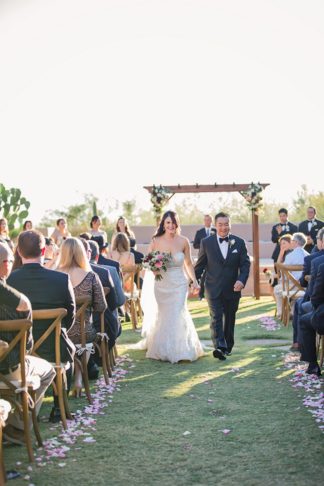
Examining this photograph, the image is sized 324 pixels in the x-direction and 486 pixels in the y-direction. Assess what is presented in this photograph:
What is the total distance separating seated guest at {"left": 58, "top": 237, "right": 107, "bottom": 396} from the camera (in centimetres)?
716

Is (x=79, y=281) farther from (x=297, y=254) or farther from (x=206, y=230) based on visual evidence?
(x=206, y=230)

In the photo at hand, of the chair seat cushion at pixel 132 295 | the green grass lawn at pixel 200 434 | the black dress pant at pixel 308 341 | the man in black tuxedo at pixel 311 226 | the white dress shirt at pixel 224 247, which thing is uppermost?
the man in black tuxedo at pixel 311 226

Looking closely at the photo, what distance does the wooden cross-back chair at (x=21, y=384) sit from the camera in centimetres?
476

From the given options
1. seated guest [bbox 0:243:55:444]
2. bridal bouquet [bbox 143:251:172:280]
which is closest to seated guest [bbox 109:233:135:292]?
bridal bouquet [bbox 143:251:172:280]

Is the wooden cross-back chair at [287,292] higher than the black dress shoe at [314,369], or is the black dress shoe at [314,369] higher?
the wooden cross-back chair at [287,292]

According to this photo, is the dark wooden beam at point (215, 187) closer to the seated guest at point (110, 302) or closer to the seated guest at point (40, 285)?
the seated guest at point (110, 302)

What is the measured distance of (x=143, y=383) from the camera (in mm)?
7914

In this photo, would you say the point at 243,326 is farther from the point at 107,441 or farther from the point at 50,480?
the point at 50,480

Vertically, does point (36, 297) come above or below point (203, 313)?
above

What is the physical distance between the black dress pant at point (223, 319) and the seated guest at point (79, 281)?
2521 millimetres

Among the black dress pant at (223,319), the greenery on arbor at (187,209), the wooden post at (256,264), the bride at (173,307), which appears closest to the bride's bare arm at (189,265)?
the bride at (173,307)

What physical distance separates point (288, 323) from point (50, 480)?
26.9ft

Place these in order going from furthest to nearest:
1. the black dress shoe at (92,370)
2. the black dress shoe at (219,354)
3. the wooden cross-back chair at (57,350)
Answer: the black dress shoe at (219,354)
the black dress shoe at (92,370)
the wooden cross-back chair at (57,350)

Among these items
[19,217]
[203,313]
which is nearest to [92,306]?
[203,313]
